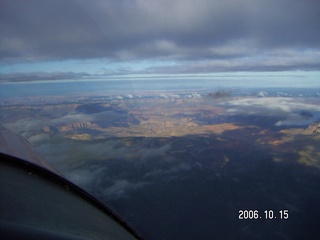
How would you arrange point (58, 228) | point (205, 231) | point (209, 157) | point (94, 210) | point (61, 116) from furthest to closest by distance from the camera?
point (61, 116)
point (209, 157)
point (205, 231)
point (94, 210)
point (58, 228)

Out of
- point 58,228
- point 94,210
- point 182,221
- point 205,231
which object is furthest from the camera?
point 182,221

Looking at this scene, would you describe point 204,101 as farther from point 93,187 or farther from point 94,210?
point 94,210

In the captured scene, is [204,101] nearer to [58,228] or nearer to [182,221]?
[182,221]

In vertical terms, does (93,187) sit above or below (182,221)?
above

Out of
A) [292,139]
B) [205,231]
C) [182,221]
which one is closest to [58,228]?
[205,231]

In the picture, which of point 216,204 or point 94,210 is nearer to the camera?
point 94,210

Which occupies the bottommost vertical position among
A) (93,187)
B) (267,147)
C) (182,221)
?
(182,221)
